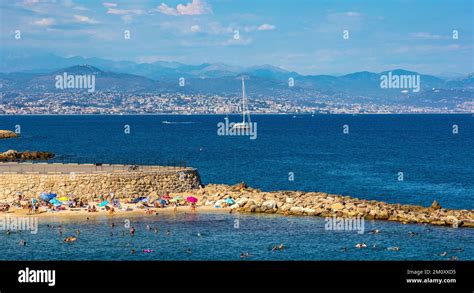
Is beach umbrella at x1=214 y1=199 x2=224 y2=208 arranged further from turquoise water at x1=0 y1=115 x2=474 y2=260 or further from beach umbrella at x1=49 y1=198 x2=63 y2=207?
beach umbrella at x1=49 y1=198 x2=63 y2=207

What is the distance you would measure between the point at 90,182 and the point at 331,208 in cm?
1934

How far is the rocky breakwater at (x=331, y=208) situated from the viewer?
50044 millimetres

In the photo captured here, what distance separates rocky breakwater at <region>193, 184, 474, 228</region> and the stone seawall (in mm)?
3642

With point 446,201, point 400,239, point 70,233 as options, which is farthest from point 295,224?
Result: point 446,201

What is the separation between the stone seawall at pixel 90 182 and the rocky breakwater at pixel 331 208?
364 centimetres

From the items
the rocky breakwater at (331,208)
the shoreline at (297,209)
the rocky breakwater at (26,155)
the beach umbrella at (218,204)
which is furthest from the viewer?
the rocky breakwater at (26,155)

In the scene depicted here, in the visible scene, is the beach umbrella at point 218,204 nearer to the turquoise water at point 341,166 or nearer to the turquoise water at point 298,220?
the turquoise water at point 298,220

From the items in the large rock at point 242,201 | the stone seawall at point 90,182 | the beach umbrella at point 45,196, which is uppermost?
the stone seawall at point 90,182

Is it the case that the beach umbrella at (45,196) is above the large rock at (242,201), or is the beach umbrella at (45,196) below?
above

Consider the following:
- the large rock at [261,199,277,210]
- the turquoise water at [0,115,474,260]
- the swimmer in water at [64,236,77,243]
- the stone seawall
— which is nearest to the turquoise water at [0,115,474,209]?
the turquoise water at [0,115,474,260]

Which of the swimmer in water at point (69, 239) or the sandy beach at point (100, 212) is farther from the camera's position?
the sandy beach at point (100, 212)

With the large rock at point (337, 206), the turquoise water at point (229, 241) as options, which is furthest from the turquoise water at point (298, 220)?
the large rock at point (337, 206)

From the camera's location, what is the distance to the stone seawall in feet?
179
